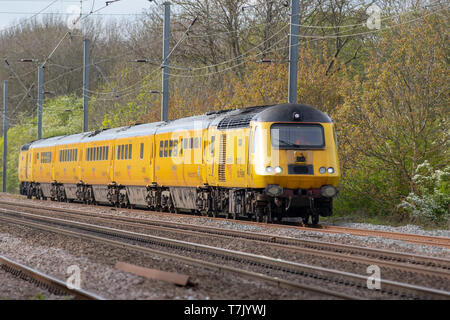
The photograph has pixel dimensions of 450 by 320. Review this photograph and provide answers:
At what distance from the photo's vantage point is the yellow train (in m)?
17.2

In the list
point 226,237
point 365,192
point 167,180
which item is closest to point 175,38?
point 167,180

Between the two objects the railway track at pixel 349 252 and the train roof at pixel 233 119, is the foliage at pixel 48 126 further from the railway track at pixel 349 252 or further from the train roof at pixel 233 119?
the railway track at pixel 349 252

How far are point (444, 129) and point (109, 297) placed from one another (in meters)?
13.8

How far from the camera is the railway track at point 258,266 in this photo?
8.16 meters

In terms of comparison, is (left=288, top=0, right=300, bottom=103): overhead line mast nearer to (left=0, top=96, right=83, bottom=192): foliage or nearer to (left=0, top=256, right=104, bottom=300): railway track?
(left=0, top=256, right=104, bottom=300): railway track

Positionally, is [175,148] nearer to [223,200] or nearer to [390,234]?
[223,200]

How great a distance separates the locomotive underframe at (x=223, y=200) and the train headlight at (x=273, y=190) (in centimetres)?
21

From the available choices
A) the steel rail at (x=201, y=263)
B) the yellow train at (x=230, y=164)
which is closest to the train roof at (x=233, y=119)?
the yellow train at (x=230, y=164)

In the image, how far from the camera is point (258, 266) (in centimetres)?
1061

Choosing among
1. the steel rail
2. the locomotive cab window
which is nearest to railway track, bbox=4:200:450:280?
the steel rail

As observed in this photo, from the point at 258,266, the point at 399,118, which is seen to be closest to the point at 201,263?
the point at 258,266

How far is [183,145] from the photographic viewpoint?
22016 millimetres
